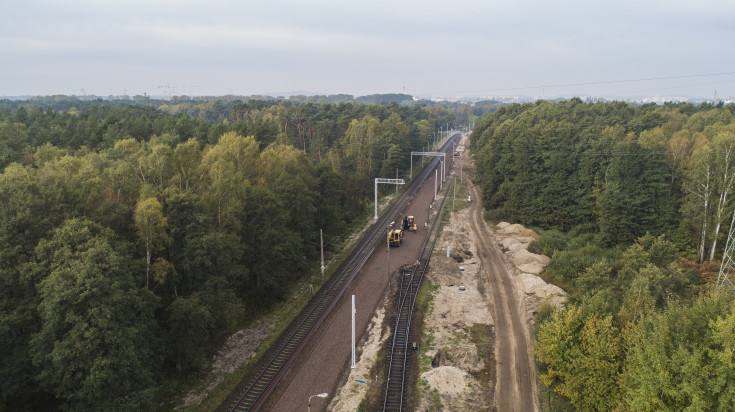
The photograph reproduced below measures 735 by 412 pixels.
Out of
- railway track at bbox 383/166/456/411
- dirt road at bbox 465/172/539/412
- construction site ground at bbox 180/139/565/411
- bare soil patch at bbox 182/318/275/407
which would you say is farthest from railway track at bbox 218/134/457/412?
dirt road at bbox 465/172/539/412

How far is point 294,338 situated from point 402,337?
7.14 metres

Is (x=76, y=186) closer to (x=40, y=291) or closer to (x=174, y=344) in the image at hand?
(x=40, y=291)

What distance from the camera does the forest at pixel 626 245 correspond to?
1609 cm

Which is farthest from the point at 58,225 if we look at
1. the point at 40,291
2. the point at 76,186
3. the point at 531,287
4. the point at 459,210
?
the point at 459,210

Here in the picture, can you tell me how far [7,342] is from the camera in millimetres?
18266

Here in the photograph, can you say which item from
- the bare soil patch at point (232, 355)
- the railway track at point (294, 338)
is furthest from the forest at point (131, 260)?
the railway track at point (294, 338)

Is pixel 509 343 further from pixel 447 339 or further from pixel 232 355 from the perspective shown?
pixel 232 355

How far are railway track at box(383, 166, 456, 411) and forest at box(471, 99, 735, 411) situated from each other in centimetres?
753

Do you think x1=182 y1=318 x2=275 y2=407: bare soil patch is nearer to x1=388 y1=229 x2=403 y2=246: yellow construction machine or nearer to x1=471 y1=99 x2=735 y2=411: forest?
x1=471 y1=99 x2=735 y2=411: forest

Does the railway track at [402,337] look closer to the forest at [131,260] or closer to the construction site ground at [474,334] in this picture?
the construction site ground at [474,334]

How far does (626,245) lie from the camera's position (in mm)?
45969

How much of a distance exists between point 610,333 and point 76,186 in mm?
27621

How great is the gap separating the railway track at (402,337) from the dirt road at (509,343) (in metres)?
5.18

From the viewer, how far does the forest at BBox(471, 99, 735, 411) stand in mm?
16094
